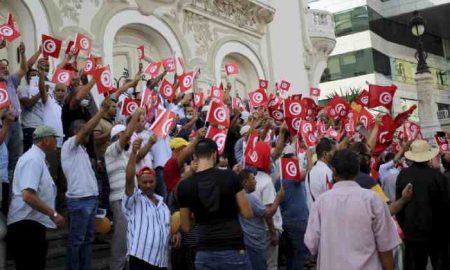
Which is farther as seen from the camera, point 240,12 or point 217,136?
point 240,12

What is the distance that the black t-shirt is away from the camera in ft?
13.0

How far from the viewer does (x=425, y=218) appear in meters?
5.41

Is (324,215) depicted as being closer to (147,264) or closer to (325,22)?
Answer: (147,264)

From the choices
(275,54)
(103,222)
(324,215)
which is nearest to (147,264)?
(103,222)

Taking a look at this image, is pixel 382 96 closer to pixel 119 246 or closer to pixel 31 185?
pixel 119 246

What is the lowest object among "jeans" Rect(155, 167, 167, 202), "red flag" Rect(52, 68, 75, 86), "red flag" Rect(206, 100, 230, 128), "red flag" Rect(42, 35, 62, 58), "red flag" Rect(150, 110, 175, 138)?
"jeans" Rect(155, 167, 167, 202)

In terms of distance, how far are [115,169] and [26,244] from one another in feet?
4.47

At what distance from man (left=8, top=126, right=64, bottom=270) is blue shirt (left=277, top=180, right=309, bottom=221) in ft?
8.88

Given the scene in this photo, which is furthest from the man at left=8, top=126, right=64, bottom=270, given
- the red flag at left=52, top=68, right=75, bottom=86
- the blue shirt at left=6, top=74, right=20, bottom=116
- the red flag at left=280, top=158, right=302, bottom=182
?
the red flag at left=52, top=68, right=75, bottom=86

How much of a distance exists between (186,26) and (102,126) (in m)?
7.52

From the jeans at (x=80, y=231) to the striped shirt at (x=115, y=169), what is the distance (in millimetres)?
418

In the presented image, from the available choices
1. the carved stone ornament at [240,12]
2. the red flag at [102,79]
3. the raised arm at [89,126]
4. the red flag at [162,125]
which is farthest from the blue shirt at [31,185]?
the carved stone ornament at [240,12]

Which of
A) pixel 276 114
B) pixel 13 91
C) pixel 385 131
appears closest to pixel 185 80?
pixel 276 114

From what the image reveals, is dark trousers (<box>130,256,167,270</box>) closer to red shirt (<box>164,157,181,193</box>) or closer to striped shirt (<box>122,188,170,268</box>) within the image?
striped shirt (<box>122,188,170,268</box>)
